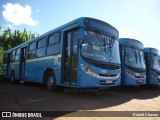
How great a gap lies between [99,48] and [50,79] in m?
3.23

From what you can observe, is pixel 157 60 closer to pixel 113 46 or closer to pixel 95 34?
pixel 113 46

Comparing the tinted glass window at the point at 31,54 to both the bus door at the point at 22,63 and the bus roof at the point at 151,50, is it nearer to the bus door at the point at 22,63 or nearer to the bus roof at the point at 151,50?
the bus door at the point at 22,63

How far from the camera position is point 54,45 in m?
9.55

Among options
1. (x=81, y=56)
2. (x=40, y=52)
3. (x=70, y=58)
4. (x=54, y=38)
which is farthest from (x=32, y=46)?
(x=81, y=56)

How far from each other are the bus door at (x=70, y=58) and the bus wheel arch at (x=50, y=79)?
0.99 metres

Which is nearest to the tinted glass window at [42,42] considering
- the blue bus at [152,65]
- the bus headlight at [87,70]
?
the bus headlight at [87,70]

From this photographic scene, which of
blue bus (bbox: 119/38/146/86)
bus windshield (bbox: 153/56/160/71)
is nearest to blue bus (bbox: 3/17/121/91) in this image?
blue bus (bbox: 119/38/146/86)

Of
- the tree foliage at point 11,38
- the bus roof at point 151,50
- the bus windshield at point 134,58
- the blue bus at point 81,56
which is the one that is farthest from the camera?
the tree foliage at point 11,38

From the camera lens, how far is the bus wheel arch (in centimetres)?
924

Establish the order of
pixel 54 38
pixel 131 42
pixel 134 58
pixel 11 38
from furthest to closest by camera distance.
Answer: pixel 11 38, pixel 131 42, pixel 134 58, pixel 54 38

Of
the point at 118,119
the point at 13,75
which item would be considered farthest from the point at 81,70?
the point at 13,75

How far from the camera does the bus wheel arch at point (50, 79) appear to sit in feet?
30.3

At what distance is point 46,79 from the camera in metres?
10.1

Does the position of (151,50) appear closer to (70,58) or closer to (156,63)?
(156,63)
